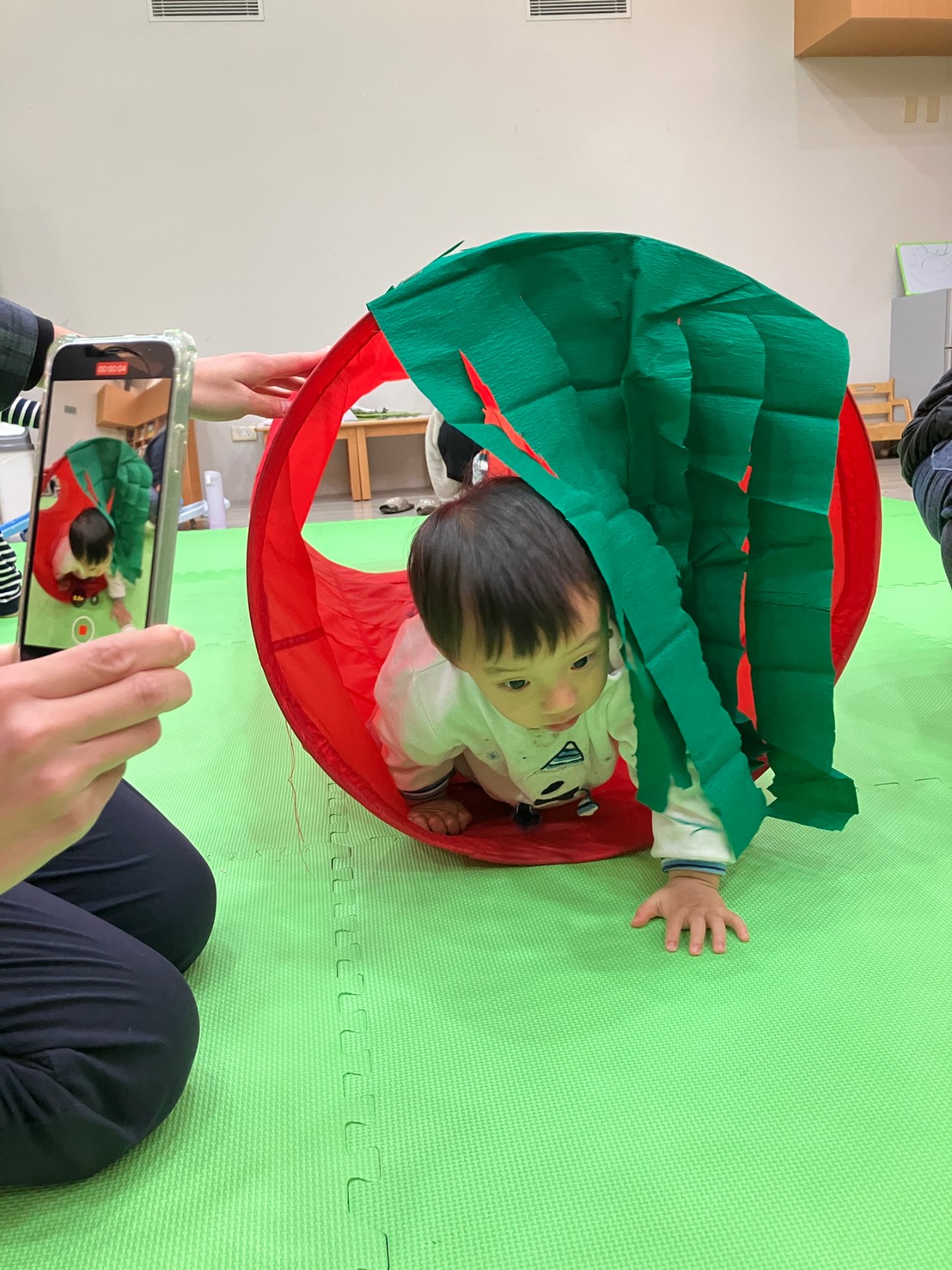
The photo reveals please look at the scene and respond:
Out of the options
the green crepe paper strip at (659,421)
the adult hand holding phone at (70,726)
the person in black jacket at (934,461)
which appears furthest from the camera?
the person in black jacket at (934,461)

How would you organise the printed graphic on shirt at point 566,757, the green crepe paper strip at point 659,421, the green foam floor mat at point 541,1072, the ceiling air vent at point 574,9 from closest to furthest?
the green foam floor mat at point 541,1072 < the green crepe paper strip at point 659,421 < the printed graphic on shirt at point 566,757 < the ceiling air vent at point 574,9

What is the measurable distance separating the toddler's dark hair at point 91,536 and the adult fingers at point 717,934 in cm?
65

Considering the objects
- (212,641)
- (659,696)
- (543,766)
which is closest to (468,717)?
(543,766)

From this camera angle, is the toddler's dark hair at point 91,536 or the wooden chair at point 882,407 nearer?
the toddler's dark hair at point 91,536

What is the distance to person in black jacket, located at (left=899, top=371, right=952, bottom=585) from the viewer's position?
1.33 meters

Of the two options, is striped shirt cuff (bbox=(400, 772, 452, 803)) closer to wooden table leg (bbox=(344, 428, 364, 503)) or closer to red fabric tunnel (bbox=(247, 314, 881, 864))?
red fabric tunnel (bbox=(247, 314, 881, 864))

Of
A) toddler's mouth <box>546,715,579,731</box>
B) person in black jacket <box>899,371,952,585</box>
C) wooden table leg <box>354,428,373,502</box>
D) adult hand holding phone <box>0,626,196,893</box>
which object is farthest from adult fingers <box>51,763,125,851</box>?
wooden table leg <box>354,428,373,502</box>

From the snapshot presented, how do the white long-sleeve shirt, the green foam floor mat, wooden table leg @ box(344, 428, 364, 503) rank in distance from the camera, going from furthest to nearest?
1. wooden table leg @ box(344, 428, 364, 503)
2. the white long-sleeve shirt
3. the green foam floor mat

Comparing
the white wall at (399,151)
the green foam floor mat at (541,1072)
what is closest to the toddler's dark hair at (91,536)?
the green foam floor mat at (541,1072)

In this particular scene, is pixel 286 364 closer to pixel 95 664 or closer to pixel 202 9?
pixel 95 664

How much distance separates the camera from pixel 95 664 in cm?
41

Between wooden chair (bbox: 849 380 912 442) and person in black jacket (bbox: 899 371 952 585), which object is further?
wooden chair (bbox: 849 380 912 442)

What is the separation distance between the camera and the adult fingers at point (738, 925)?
86 centimetres

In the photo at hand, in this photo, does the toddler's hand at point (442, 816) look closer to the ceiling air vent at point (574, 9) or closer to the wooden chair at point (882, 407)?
the wooden chair at point (882, 407)
